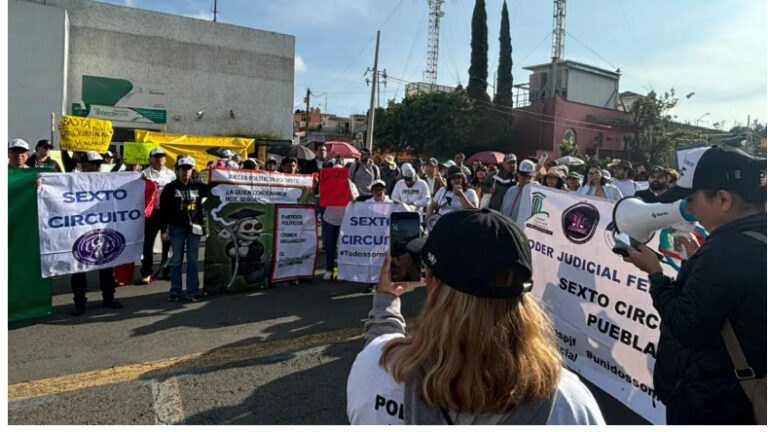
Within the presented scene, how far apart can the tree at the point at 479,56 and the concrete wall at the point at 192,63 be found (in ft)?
49.3

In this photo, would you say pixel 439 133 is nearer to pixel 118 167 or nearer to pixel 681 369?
pixel 118 167

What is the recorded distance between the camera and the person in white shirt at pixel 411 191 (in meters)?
7.85

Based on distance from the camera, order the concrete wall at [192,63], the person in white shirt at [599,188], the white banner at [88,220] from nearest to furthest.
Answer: the white banner at [88,220], the person in white shirt at [599,188], the concrete wall at [192,63]

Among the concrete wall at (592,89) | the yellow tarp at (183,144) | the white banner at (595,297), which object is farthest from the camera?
the concrete wall at (592,89)

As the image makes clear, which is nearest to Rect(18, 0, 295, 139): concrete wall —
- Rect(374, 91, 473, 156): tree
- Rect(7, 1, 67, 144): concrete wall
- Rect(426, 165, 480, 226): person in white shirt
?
Rect(7, 1, 67, 144): concrete wall

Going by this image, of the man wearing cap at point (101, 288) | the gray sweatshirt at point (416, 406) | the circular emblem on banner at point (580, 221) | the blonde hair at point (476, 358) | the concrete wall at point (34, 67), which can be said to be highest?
the concrete wall at point (34, 67)

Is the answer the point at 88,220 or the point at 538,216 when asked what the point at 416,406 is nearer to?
the point at 538,216

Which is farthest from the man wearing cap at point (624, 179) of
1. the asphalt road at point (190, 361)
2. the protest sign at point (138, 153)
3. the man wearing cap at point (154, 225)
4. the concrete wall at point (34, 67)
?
the concrete wall at point (34, 67)

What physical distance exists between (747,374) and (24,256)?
6349 mm

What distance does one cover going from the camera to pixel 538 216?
15.5 feet

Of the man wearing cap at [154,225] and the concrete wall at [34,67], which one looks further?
the concrete wall at [34,67]

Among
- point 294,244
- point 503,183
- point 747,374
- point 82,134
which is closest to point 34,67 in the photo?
point 82,134

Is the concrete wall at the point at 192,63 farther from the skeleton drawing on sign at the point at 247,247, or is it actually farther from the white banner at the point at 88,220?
the skeleton drawing on sign at the point at 247,247

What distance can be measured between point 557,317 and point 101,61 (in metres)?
27.9
